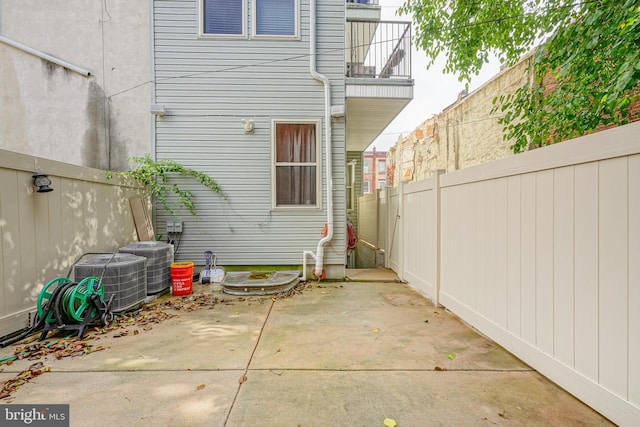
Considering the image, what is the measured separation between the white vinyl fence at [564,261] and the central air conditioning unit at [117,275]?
12.5ft

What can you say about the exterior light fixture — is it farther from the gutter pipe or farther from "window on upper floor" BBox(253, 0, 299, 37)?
the gutter pipe

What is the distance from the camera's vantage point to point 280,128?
220 inches

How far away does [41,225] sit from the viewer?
3.29m

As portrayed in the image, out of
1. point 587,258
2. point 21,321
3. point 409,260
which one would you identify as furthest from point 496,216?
point 21,321

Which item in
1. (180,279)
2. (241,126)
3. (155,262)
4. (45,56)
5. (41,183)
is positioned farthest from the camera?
(241,126)

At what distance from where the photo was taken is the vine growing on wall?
17.1 ft

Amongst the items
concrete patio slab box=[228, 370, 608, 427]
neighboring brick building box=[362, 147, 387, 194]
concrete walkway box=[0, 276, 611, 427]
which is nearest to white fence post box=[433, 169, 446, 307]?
concrete walkway box=[0, 276, 611, 427]

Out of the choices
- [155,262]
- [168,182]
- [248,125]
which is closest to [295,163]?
[248,125]

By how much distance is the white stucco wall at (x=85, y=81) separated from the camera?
17.2 ft

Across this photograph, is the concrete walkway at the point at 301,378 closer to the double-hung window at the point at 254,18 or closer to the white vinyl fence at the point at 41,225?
the white vinyl fence at the point at 41,225

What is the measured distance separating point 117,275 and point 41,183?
1.20m

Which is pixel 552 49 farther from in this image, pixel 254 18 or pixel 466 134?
pixel 254 18

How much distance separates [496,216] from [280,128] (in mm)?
3927

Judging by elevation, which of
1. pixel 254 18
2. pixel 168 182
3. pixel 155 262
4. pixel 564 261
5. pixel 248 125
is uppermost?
pixel 254 18
